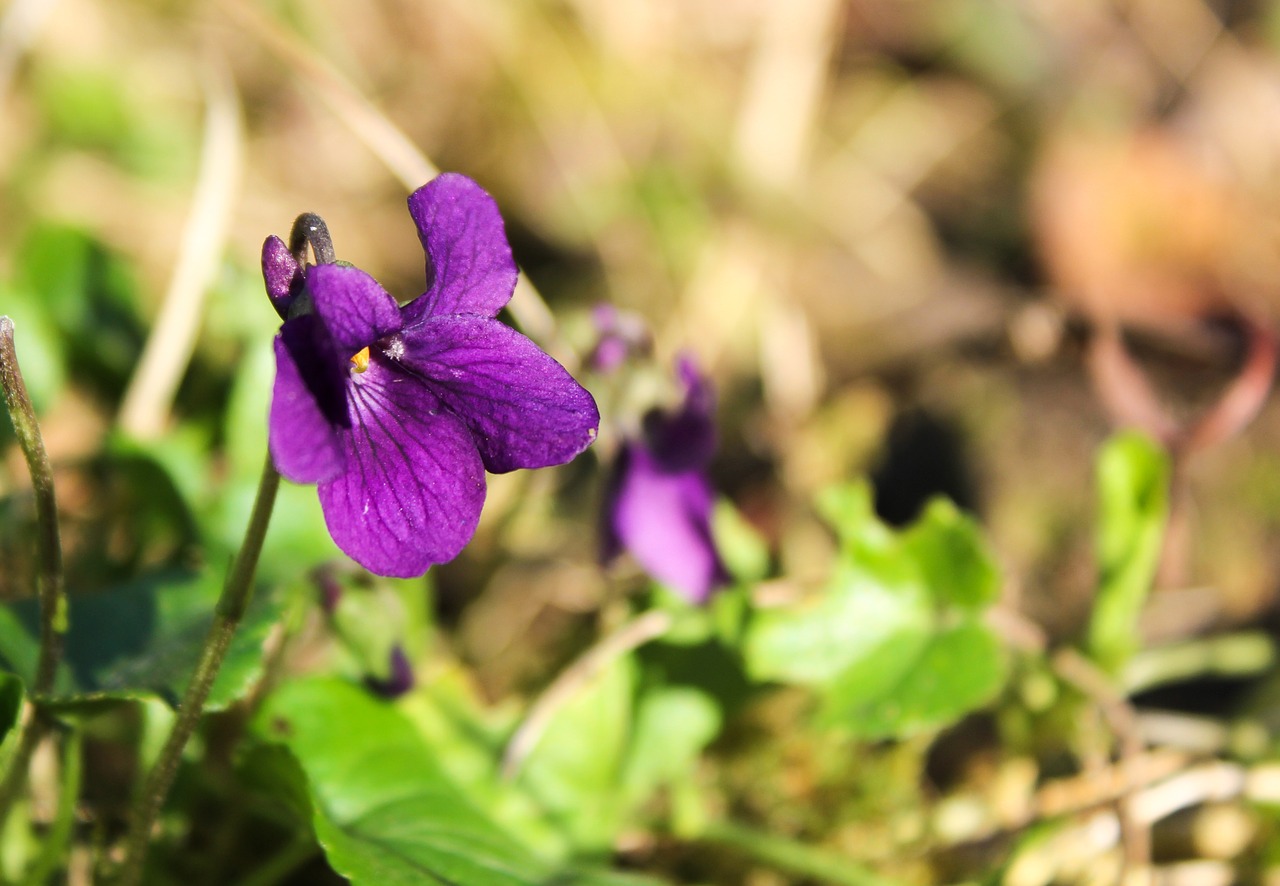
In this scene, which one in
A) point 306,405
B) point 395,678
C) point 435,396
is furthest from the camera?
point 395,678

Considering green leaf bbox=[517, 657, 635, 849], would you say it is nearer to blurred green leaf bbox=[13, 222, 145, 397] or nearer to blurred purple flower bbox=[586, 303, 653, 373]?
blurred purple flower bbox=[586, 303, 653, 373]

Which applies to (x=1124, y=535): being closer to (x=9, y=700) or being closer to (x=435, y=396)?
(x=435, y=396)

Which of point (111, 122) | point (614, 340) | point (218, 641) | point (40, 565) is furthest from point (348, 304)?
point (111, 122)

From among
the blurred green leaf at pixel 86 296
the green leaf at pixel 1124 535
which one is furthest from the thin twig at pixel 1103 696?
the blurred green leaf at pixel 86 296

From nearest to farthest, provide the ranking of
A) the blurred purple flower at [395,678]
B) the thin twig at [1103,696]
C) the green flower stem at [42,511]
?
1. the green flower stem at [42,511]
2. the blurred purple flower at [395,678]
3. the thin twig at [1103,696]

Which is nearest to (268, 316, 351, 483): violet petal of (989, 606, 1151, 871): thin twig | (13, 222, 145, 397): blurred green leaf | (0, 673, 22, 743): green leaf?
(0, 673, 22, 743): green leaf

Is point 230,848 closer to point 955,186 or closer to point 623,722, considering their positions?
point 623,722

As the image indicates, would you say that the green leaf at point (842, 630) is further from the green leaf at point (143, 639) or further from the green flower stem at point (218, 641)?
the green flower stem at point (218, 641)
